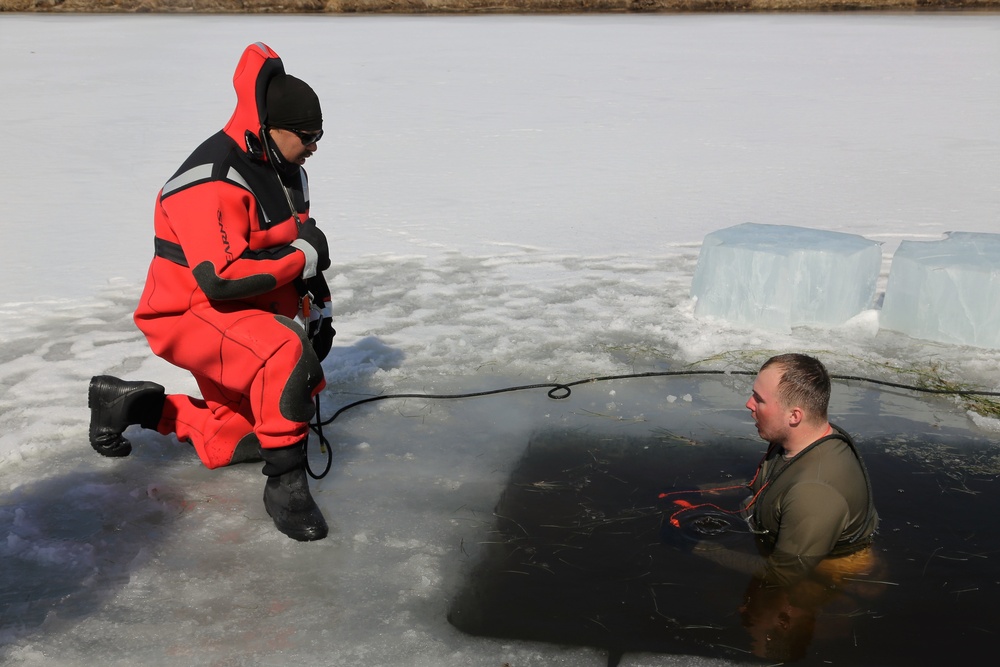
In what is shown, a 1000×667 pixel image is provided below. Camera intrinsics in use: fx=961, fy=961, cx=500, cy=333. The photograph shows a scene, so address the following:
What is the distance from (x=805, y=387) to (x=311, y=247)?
1847 mm

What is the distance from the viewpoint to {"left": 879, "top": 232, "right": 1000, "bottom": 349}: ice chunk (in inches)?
205

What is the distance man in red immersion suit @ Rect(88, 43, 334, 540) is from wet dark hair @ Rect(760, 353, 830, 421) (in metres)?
1.67

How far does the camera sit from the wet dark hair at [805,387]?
315 cm

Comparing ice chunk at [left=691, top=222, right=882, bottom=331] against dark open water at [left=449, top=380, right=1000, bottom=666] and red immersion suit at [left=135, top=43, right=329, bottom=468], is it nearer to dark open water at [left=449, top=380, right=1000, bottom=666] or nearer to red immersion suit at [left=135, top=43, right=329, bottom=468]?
dark open water at [left=449, top=380, right=1000, bottom=666]

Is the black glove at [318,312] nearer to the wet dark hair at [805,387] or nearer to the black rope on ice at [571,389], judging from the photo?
the black rope on ice at [571,389]

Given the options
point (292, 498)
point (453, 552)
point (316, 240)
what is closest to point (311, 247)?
point (316, 240)

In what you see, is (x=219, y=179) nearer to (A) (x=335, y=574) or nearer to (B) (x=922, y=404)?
(A) (x=335, y=574)

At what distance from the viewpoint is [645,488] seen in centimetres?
380

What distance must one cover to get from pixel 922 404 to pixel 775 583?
6.20ft

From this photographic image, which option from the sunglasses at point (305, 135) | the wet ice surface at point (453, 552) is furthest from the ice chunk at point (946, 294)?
the sunglasses at point (305, 135)

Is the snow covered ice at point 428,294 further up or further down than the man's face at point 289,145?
further down

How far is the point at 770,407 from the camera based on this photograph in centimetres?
321

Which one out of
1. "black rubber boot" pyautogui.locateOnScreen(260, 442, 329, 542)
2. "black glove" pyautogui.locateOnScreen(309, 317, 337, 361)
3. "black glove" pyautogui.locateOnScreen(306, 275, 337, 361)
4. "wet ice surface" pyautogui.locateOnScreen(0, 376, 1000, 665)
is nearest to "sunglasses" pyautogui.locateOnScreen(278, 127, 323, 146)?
"black glove" pyautogui.locateOnScreen(306, 275, 337, 361)

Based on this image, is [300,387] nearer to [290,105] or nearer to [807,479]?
[290,105]
